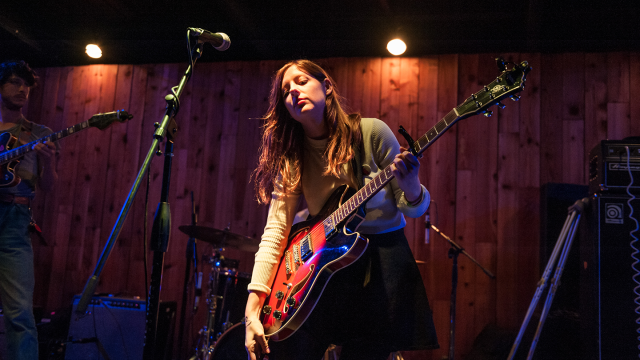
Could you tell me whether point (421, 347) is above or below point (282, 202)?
below

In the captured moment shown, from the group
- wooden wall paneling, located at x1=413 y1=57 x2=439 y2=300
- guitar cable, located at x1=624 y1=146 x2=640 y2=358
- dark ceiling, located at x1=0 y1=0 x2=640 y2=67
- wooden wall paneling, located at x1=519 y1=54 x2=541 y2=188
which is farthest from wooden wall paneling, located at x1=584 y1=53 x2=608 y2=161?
guitar cable, located at x1=624 y1=146 x2=640 y2=358

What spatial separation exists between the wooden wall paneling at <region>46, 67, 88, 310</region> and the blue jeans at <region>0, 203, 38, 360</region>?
202 centimetres

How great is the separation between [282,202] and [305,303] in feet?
1.60

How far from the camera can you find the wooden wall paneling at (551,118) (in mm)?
4078

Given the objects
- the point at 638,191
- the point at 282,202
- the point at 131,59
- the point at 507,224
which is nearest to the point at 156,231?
the point at 282,202

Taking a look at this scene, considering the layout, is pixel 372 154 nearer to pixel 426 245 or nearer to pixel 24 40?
pixel 426 245

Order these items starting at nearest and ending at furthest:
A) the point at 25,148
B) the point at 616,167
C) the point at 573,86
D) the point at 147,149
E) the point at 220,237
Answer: the point at 616,167, the point at 25,148, the point at 220,237, the point at 573,86, the point at 147,149

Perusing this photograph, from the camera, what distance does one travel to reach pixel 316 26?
428 cm

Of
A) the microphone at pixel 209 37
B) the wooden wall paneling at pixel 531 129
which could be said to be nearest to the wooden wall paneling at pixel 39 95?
the microphone at pixel 209 37

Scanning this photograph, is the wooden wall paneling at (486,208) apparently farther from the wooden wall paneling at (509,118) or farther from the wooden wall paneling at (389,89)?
the wooden wall paneling at (389,89)

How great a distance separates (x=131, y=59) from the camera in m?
4.93

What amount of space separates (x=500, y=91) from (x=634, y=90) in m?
3.47

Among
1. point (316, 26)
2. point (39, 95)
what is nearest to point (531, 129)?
point (316, 26)

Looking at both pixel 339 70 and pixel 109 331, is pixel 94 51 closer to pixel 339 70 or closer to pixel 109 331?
pixel 339 70
